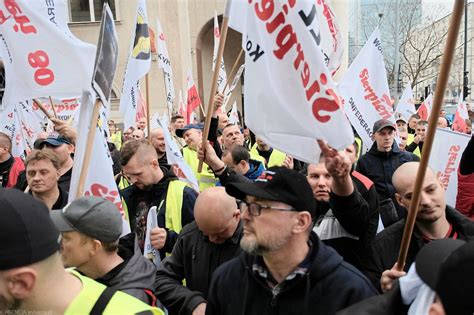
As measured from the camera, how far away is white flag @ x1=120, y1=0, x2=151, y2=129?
5.23 metres

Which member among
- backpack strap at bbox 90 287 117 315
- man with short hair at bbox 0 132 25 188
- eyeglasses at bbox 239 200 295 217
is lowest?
man with short hair at bbox 0 132 25 188

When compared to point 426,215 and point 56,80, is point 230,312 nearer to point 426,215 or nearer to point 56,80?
point 426,215

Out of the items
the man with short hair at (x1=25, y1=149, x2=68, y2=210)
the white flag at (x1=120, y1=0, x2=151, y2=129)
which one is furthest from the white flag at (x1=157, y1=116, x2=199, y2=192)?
the white flag at (x1=120, y1=0, x2=151, y2=129)

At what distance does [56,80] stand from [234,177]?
5.30 feet

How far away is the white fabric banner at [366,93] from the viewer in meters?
5.27

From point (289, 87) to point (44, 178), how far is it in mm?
2153

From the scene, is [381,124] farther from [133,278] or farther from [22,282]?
[22,282]

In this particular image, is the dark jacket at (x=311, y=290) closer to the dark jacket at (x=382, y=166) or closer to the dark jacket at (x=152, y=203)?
the dark jacket at (x=152, y=203)

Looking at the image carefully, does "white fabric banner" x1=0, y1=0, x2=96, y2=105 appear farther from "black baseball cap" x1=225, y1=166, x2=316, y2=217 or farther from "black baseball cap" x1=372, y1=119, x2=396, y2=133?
"black baseball cap" x1=372, y1=119, x2=396, y2=133

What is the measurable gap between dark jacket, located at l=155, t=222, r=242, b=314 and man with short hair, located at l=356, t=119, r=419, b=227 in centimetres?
277

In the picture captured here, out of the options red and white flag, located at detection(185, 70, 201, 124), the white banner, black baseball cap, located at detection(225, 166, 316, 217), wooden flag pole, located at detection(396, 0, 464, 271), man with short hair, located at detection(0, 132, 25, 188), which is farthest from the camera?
red and white flag, located at detection(185, 70, 201, 124)

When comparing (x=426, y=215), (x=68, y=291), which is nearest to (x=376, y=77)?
(x=426, y=215)

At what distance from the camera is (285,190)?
2244 mm

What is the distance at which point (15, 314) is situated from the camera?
165 cm
